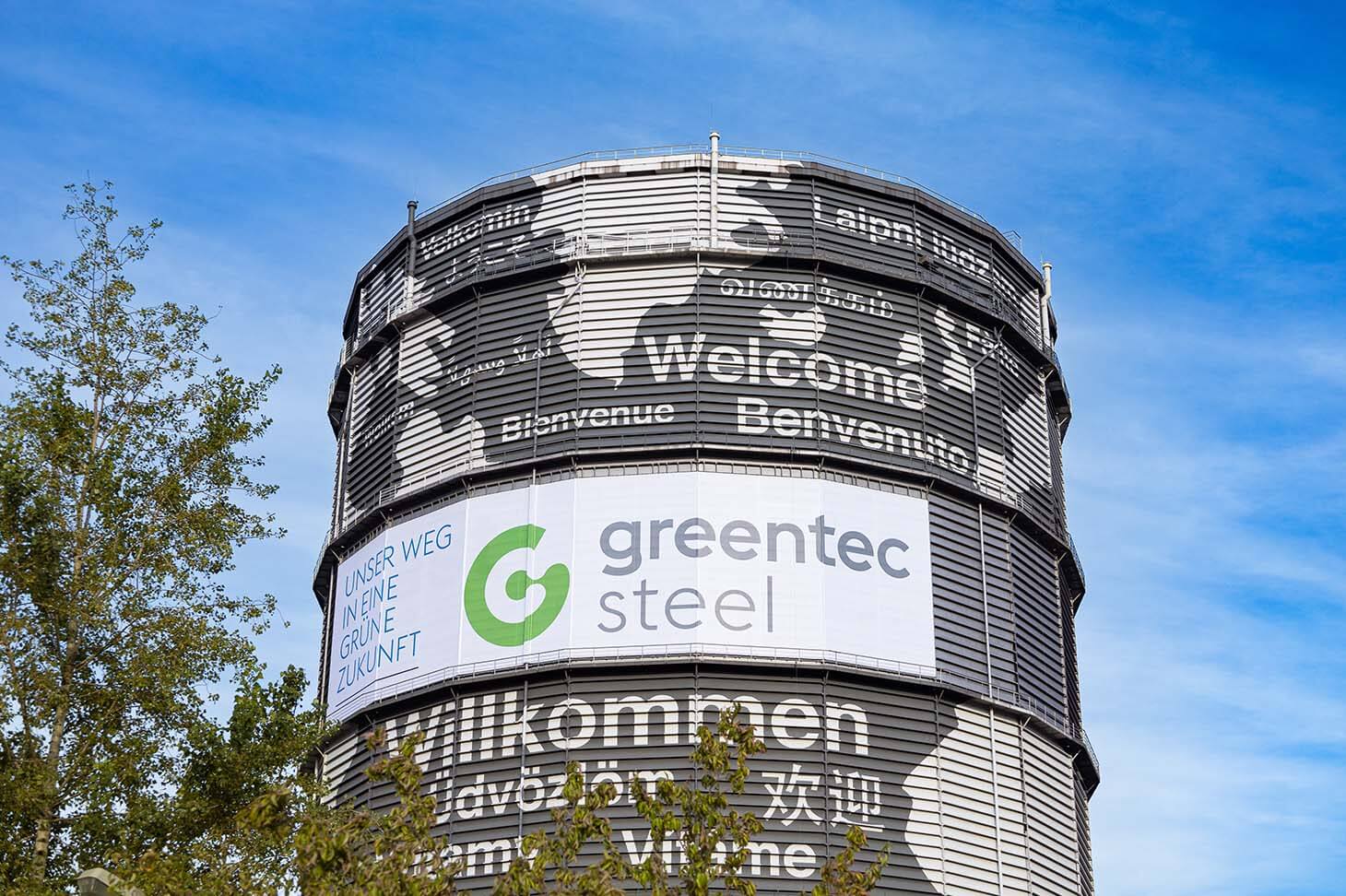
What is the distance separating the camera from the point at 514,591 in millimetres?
29094

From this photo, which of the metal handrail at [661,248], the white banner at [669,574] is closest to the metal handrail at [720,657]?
the white banner at [669,574]

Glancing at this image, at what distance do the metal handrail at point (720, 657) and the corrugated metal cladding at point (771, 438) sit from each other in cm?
19

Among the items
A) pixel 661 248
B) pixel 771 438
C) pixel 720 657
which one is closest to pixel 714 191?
pixel 661 248

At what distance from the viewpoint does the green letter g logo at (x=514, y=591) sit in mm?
28656

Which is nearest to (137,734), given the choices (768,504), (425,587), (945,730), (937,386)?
(425,587)

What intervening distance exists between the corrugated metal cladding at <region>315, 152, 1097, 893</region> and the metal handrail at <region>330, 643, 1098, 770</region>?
7.6 inches

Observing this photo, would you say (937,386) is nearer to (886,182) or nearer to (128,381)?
(886,182)

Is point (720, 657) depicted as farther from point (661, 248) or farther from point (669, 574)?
point (661, 248)

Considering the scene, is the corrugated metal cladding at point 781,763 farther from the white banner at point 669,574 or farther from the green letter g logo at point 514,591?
the green letter g logo at point 514,591

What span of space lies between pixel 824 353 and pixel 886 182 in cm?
466

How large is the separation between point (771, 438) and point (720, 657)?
4208mm

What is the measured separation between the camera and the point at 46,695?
1992 cm

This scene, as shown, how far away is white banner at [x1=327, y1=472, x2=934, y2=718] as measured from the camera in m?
28.1

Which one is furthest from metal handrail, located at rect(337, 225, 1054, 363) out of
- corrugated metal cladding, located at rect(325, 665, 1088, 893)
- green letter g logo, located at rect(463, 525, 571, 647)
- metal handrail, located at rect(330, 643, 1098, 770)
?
corrugated metal cladding, located at rect(325, 665, 1088, 893)
